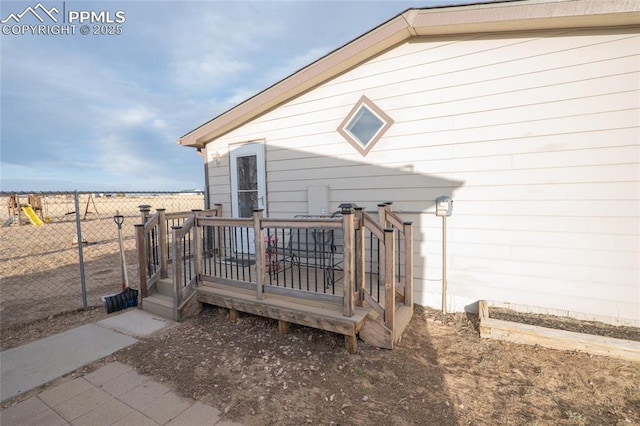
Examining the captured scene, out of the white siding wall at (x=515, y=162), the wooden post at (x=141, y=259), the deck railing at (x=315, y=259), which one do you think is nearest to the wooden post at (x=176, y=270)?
the deck railing at (x=315, y=259)

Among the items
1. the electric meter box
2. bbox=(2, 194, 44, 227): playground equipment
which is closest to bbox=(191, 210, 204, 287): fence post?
the electric meter box

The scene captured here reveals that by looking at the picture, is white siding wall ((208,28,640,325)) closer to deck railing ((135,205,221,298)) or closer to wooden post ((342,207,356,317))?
wooden post ((342,207,356,317))

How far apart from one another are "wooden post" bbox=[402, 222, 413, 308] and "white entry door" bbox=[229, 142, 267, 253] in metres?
2.68

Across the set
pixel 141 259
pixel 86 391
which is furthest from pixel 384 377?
pixel 141 259

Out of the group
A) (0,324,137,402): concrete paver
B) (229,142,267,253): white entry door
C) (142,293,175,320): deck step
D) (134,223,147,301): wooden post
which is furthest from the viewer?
(229,142,267,253): white entry door

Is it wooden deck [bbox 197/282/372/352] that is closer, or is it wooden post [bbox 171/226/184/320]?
wooden deck [bbox 197/282/372/352]

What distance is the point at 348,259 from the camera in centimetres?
259

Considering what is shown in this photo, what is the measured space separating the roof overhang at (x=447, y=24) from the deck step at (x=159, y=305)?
10.1 feet

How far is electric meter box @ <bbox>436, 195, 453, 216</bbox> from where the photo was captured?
11.4 feet

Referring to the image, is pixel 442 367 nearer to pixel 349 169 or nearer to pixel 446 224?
pixel 446 224

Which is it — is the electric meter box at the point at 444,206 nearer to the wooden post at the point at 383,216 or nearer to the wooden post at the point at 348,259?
the wooden post at the point at 383,216

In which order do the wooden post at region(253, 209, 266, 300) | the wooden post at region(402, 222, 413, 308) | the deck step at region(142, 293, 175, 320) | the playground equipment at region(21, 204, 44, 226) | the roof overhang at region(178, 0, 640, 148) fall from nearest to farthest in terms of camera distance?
the roof overhang at region(178, 0, 640, 148) < the wooden post at region(253, 209, 266, 300) < the wooden post at region(402, 222, 413, 308) < the deck step at region(142, 293, 175, 320) < the playground equipment at region(21, 204, 44, 226)

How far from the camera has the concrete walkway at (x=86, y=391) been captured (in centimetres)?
193

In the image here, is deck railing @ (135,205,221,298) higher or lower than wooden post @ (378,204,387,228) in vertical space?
lower
